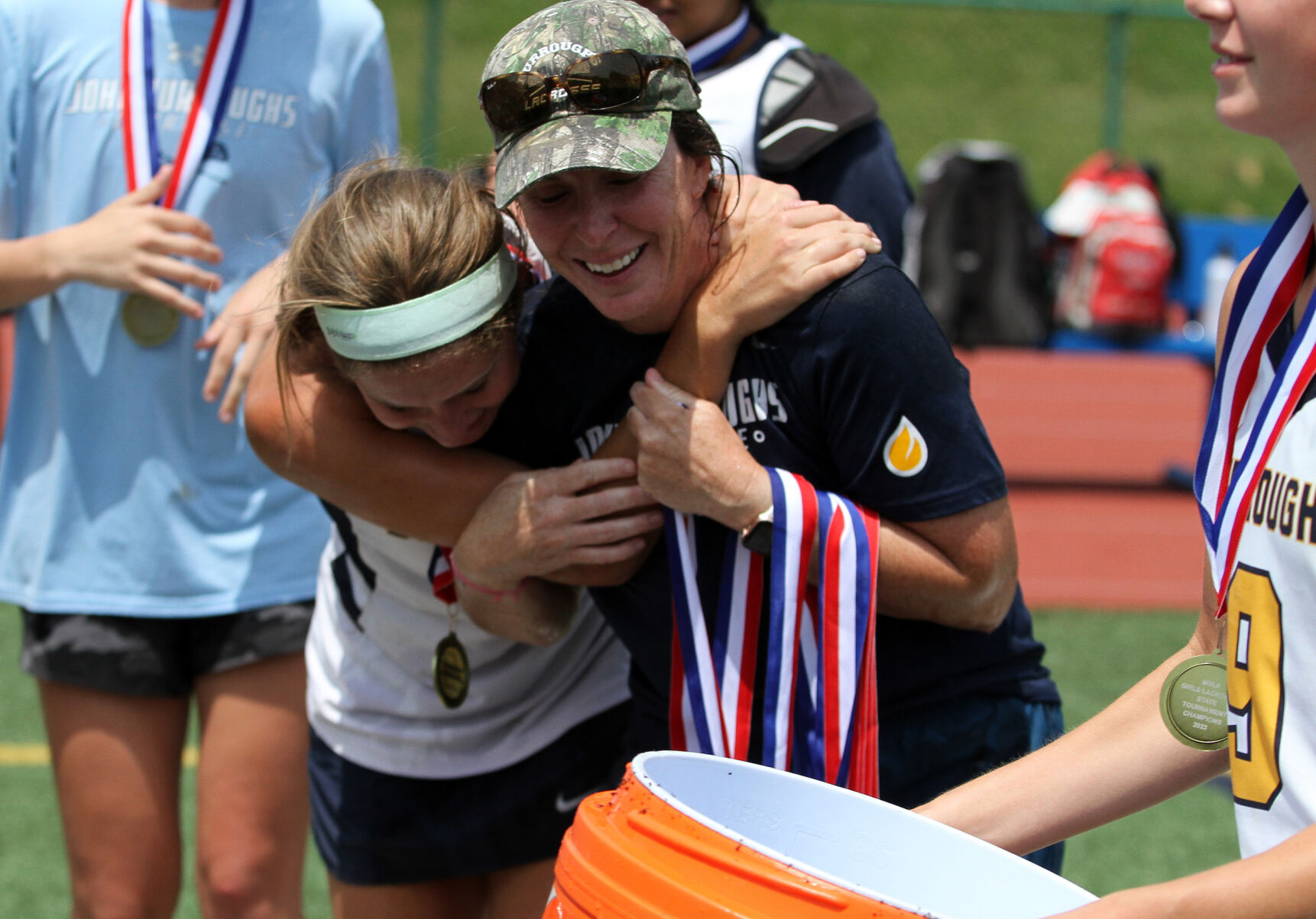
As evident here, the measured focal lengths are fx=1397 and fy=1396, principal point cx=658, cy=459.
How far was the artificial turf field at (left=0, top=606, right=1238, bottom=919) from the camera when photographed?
3555 millimetres

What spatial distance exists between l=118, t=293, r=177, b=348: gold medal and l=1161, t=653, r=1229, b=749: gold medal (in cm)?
190

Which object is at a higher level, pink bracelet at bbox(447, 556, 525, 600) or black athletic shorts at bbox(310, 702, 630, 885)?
pink bracelet at bbox(447, 556, 525, 600)

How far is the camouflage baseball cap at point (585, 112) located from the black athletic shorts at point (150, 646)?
1.19m

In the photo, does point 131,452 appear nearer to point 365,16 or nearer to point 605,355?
point 365,16

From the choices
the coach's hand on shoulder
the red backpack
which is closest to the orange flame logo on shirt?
the coach's hand on shoulder

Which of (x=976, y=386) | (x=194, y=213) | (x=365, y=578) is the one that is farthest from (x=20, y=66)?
(x=976, y=386)

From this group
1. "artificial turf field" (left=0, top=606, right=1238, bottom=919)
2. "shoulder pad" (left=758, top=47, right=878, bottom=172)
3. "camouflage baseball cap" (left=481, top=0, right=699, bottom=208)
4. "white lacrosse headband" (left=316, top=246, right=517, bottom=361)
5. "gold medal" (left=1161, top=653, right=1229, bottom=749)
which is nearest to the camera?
"gold medal" (left=1161, top=653, right=1229, bottom=749)

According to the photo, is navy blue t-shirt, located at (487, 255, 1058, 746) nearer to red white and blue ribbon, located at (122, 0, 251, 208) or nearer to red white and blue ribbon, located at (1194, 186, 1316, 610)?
red white and blue ribbon, located at (1194, 186, 1316, 610)

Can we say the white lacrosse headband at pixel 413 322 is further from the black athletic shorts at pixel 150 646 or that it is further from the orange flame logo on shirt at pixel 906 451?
the black athletic shorts at pixel 150 646

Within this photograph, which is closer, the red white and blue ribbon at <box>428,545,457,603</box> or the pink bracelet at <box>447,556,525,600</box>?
the pink bracelet at <box>447,556,525,600</box>

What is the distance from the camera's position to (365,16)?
270 centimetres

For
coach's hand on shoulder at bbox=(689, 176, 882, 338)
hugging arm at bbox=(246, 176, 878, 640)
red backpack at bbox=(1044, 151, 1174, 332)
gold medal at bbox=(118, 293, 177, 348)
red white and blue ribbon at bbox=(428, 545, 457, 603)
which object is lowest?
red backpack at bbox=(1044, 151, 1174, 332)

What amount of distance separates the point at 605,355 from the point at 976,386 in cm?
511

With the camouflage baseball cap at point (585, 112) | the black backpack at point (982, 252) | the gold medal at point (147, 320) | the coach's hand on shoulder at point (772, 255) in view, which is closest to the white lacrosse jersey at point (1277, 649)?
the coach's hand on shoulder at point (772, 255)
